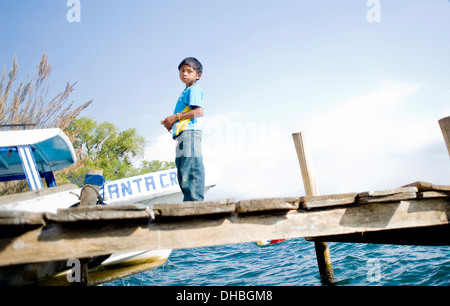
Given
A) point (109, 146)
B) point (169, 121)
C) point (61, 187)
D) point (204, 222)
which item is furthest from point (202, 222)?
point (109, 146)

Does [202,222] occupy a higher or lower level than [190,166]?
lower

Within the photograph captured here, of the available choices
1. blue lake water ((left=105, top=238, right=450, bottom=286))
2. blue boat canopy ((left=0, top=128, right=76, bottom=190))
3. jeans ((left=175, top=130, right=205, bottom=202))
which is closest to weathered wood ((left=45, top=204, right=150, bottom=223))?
jeans ((left=175, top=130, right=205, bottom=202))

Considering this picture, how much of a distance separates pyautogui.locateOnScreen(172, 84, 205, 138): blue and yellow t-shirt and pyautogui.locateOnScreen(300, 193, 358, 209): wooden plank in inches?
60.4

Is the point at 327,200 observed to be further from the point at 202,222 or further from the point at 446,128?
the point at 446,128

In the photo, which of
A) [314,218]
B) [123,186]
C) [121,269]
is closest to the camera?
[314,218]

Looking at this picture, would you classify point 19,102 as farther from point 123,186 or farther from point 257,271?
point 257,271

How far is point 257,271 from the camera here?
340 inches

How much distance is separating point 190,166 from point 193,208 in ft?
3.41

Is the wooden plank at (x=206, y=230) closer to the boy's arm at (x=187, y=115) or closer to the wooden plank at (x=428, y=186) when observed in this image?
the wooden plank at (x=428, y=186)

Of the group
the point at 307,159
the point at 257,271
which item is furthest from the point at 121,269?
the point at 307,159

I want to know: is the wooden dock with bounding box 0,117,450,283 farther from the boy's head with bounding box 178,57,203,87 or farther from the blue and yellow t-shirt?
the boy's head with bounding box 178,57,203,87

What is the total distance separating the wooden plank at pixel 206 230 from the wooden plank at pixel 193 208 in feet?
0.55

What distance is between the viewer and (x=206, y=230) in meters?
2.71
